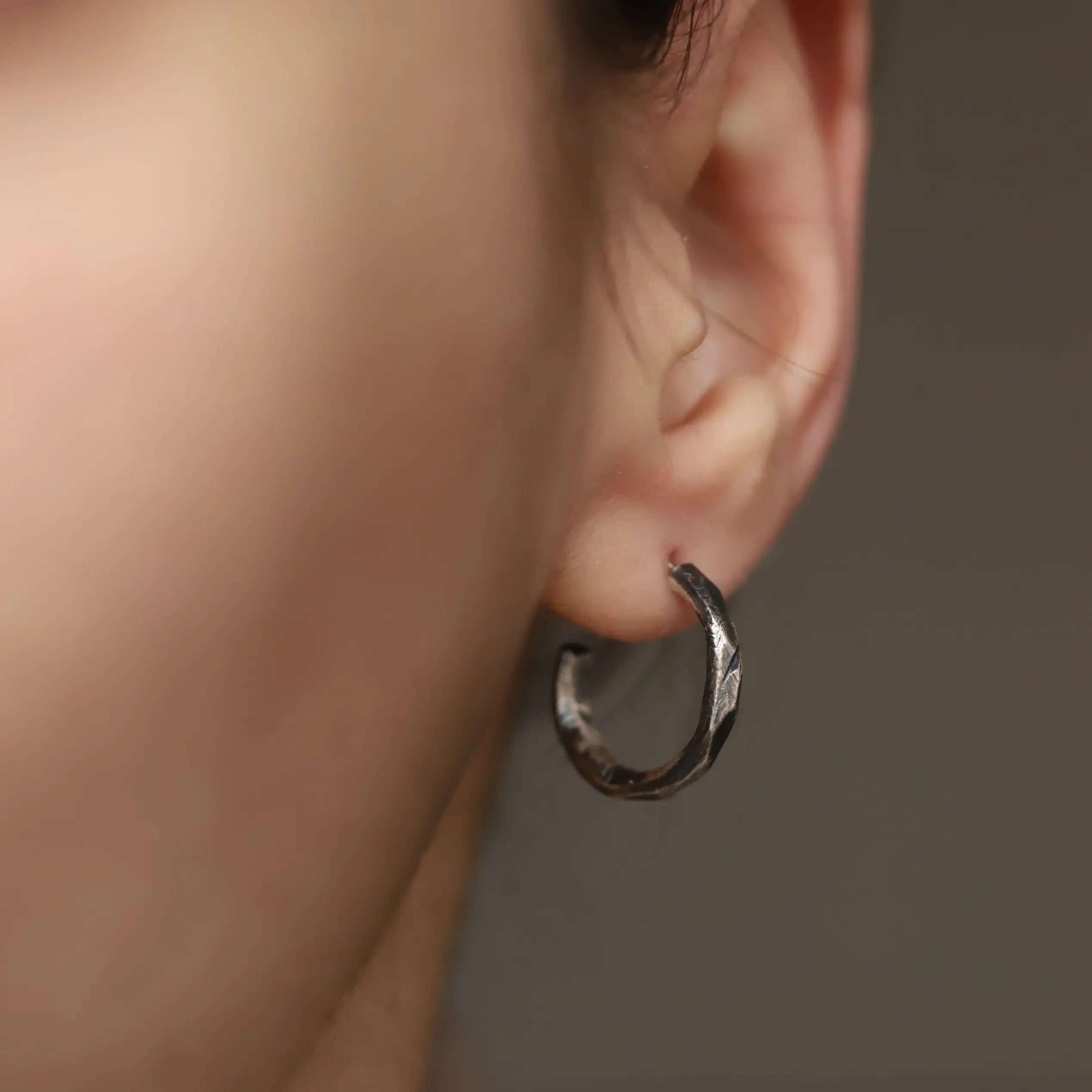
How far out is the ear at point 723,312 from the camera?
51 cm

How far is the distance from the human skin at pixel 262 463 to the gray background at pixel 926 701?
476 millimetres

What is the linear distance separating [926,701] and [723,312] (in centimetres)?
47

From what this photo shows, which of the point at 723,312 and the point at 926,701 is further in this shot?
the point at 926,701

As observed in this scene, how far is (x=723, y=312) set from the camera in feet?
1.84

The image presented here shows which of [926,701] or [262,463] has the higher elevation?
[926,701]

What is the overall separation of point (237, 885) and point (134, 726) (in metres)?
0.07

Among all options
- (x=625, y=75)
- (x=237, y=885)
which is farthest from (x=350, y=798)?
(x=625, y=75)

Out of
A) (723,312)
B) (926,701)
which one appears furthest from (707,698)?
(926,701)

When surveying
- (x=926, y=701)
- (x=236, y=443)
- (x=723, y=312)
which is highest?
(x=926, y=701)

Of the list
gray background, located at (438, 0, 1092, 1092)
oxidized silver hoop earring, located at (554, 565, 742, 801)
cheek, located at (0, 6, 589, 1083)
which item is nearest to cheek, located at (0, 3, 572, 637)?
cheek, located at (0, 6, 589, 1083)

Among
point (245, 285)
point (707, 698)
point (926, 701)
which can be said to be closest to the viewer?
point (245, 285)

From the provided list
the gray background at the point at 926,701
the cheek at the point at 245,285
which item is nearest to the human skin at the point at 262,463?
the cheek at the point at 245,285

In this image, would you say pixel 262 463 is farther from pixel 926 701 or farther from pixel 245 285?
pixel 926 701

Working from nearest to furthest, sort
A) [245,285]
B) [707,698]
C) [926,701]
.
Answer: [245,285]
[707,698]
[926,701]
